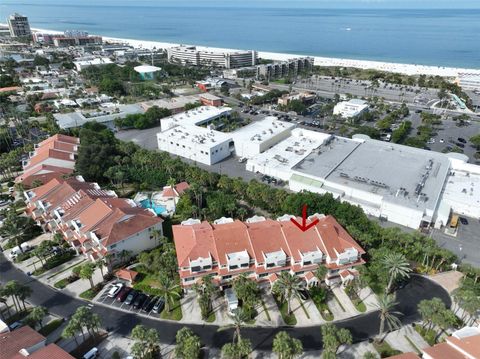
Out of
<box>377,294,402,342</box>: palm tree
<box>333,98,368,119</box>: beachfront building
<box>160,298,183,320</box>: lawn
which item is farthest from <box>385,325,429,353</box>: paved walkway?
<box>333,98,368,119</box>: beachfront building

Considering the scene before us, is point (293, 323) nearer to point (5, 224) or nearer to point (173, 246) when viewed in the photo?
point (173, 246)

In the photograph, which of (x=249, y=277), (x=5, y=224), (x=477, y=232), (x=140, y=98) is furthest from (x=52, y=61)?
(x=477, y=232)

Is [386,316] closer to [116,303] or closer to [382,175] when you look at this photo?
[116,303]

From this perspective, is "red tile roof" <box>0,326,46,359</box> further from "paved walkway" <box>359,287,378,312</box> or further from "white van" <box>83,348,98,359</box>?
"paved walkway" <box>359,287,378,312</box>

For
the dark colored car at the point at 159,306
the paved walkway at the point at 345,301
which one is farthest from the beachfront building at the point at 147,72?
the paved walkway at the point at 345,301

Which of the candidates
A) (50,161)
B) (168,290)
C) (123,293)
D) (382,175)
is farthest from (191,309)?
(50,161)

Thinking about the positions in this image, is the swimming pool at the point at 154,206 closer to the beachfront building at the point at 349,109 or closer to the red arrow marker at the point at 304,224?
the red arrow marker at the point at 304,224
